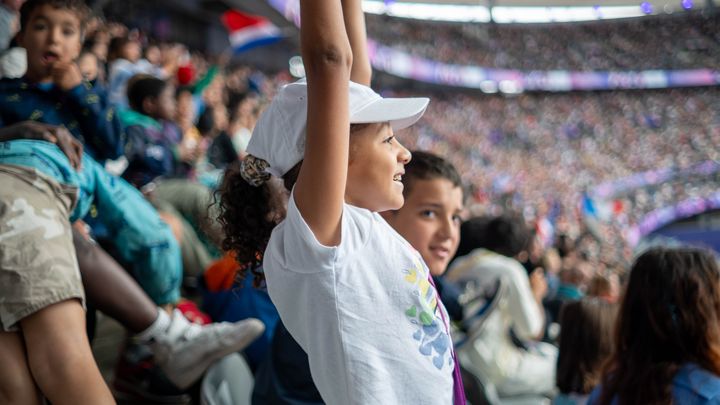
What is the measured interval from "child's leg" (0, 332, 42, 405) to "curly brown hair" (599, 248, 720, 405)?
1332mm

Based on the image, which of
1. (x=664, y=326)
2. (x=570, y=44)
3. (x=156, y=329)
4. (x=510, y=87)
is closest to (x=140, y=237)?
(x=156, y=329)

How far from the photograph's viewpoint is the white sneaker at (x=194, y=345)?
2.12m

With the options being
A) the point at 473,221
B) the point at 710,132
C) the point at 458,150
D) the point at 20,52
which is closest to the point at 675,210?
the point at 710,132

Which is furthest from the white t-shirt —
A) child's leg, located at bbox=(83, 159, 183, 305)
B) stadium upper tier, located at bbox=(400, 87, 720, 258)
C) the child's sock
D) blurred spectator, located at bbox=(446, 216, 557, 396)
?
stadium upper tier, located at bbox=(400, 87, 720, 258)

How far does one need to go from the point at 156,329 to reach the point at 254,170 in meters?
0.91

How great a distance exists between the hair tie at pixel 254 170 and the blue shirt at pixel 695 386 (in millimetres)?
1074

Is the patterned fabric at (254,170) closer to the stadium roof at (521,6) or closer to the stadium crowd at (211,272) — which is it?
the stadium crowd at (211,272)

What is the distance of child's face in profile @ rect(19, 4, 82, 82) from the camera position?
2275 mm

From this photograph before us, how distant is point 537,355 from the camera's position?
329cm

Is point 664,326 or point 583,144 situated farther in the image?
point 583,144

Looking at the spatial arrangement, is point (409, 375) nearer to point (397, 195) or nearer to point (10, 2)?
point (397, 195)

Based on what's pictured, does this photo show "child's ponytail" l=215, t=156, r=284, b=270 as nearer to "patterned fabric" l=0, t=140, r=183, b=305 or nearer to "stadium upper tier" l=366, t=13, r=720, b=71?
"patterned fabric" l=0, t=140, r=183, b=305

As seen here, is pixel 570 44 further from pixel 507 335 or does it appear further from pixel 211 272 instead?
pixel 211 272

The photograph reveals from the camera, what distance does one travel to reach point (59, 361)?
5.19 feet
